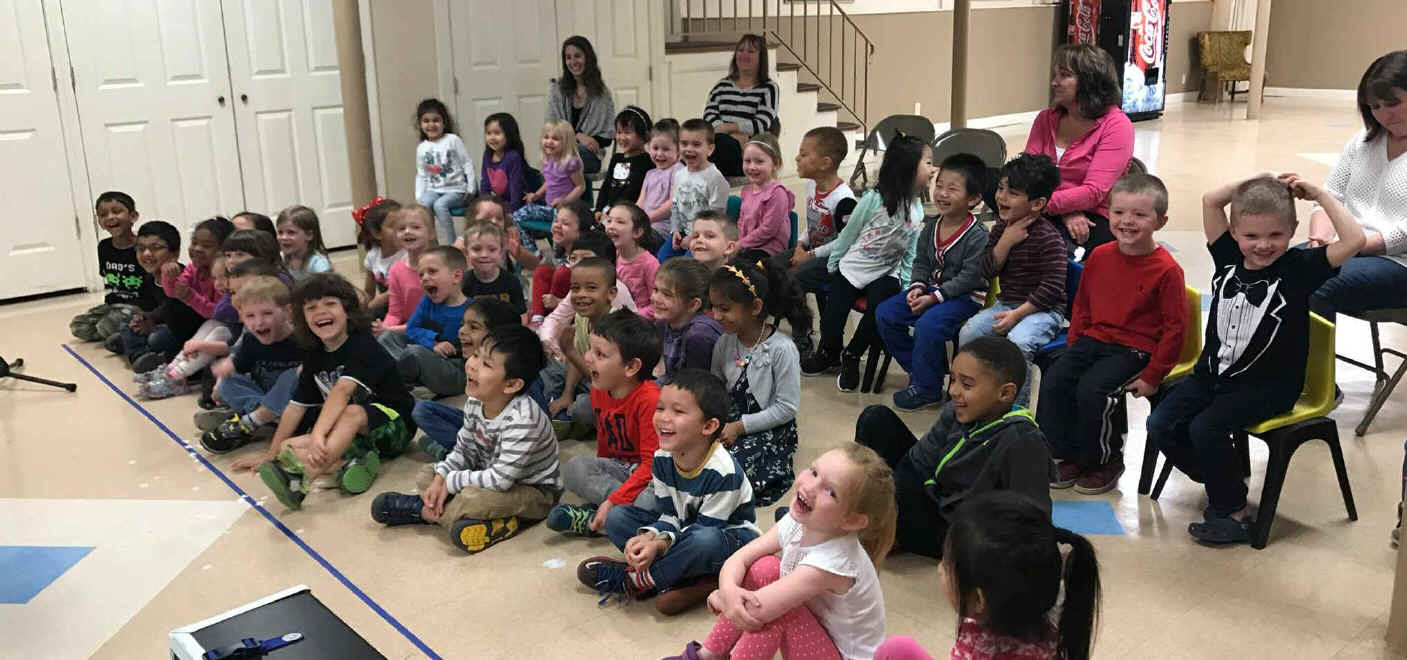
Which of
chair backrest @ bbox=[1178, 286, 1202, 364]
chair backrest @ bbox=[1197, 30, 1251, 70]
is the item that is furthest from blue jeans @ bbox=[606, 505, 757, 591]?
chair backrest @ bbox=[1197, 30, 1251, 70]

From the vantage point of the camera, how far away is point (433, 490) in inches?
133

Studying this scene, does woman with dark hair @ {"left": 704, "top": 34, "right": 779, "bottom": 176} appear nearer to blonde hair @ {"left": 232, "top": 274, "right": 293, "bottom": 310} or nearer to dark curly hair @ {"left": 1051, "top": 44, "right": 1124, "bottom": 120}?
dark curly hair @ {"left": 1051, "top": 44, "right": 1124, "bottom": 120}

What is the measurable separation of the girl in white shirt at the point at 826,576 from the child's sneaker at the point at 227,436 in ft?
8.17

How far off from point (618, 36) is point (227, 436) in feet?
15.9

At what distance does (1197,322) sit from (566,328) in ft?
7.15

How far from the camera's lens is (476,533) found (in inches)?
128

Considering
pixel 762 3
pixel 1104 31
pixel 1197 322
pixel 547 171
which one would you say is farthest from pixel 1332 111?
pixel 1197 322

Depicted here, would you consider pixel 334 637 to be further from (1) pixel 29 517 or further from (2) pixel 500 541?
(1) pixel 29 517

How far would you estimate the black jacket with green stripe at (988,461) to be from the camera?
278 cm

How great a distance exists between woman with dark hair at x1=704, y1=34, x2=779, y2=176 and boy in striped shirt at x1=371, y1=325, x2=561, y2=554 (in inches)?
147

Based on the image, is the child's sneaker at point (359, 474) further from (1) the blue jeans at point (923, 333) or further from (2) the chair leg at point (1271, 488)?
(2) the chair leg at point (1271, 488)

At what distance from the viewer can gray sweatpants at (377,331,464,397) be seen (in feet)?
14.5

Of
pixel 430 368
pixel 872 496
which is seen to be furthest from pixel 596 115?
pixel 872 496

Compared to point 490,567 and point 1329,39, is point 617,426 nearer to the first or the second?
point 490,567
